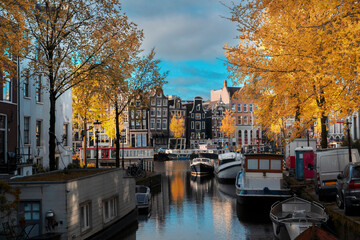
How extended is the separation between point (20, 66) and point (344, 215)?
20.4 metres

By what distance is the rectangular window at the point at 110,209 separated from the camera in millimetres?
16750

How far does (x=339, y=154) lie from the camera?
20938 mm

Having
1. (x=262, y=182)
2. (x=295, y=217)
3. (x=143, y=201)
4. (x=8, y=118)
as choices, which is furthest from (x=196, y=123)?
(x=295, y=217)

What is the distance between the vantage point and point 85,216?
1443 centimetres

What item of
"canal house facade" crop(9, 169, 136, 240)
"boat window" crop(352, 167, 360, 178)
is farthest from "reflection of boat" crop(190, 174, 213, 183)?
"boat window" crop(352, 167, 360, 178)

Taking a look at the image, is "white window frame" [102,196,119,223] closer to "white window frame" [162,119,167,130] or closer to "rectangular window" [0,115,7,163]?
"rectangular window" [0,115,7,163]

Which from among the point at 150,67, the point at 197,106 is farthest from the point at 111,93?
the point at 197,106

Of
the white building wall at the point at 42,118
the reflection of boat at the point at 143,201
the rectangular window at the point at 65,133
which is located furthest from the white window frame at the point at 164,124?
the reflection of boat at the point at 143,201

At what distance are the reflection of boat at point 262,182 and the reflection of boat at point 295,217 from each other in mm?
6938

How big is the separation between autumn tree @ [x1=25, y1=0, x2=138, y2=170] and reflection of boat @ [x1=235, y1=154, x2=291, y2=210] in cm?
1074

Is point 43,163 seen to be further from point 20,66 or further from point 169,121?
point 169,121

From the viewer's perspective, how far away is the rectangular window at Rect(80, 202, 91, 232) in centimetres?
1406

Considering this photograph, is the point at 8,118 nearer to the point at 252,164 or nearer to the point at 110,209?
the point at 110,209

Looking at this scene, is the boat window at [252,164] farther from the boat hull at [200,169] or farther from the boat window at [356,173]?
the boat hull at [200,169]
